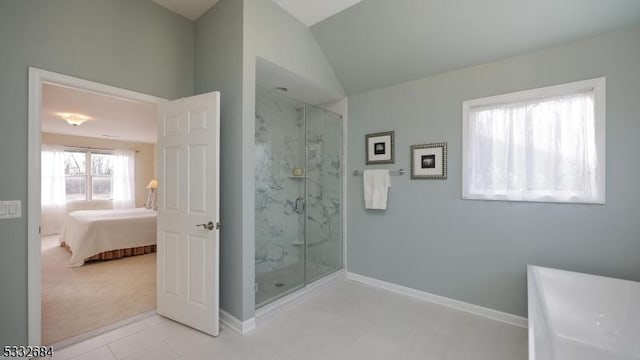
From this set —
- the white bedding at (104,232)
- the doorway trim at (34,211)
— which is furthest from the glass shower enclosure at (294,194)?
the white bedding at (104,232)

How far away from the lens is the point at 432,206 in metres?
2.89

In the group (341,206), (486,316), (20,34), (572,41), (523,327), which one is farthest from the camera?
(341,206)

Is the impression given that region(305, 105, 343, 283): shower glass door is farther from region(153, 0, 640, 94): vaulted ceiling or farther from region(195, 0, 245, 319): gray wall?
region(195, 0, 245, 319): gray wall

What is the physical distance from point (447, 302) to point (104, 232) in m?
4.87

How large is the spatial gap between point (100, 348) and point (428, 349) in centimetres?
247

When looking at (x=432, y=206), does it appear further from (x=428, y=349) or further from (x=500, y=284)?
(x=428, y=349)

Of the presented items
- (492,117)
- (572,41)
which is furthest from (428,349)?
(572,41)

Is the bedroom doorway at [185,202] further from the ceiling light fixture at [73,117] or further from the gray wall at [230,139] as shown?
the ceiling light fixture at [73,117]

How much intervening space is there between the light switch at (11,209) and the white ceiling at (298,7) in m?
1.98

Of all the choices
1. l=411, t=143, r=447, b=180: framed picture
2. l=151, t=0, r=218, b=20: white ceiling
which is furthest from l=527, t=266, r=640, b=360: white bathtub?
l=151, t=0, r=218, b=20: white ceiling

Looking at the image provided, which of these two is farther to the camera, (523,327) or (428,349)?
(523,327)

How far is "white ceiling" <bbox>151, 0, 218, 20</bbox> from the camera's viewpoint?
2.50m

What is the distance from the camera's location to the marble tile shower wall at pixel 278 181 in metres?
2.86

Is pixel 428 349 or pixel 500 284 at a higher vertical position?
pixel 500 284
